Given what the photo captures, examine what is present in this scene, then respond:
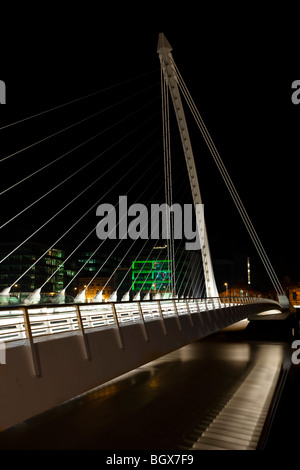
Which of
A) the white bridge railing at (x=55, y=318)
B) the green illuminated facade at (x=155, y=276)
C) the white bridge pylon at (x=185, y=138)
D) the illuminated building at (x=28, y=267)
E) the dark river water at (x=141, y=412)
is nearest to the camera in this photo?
the white bridge railing at (x=55, y=318)

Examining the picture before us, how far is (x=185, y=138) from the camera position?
33031 mm

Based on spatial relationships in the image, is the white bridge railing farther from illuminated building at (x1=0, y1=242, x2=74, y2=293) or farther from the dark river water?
illuminated building at (x1=0, y1=242, x2=74, y2=293)

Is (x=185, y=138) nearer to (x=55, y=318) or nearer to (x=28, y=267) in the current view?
(x=55, y=318)

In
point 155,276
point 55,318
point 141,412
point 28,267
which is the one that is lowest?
point 141,412

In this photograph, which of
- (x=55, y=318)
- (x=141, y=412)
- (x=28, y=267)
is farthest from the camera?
(x=28, y=267)

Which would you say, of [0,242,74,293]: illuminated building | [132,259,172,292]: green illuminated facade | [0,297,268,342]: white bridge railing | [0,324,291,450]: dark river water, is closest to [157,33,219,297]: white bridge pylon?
[0,324,291,450]: dark river water

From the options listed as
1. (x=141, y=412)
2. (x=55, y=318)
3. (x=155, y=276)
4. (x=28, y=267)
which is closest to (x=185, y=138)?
(x=141, y=412)

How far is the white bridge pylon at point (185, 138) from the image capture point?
31.4m

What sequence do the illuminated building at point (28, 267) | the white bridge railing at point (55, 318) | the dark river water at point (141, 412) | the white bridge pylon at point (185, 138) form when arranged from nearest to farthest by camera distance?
the white bridge railing at point (55, 318)
the dark river water at point (141, 412)
the white bridge pylon at point (185, 138)
the illuminated building at point (28, 267)

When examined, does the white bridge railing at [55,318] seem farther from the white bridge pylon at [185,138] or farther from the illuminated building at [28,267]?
the illuminated building at [28,267]

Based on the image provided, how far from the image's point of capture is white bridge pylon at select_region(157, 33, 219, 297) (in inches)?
1235

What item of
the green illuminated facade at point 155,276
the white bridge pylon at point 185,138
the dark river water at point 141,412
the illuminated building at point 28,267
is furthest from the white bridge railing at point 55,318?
the illuminated building at point 28,267
